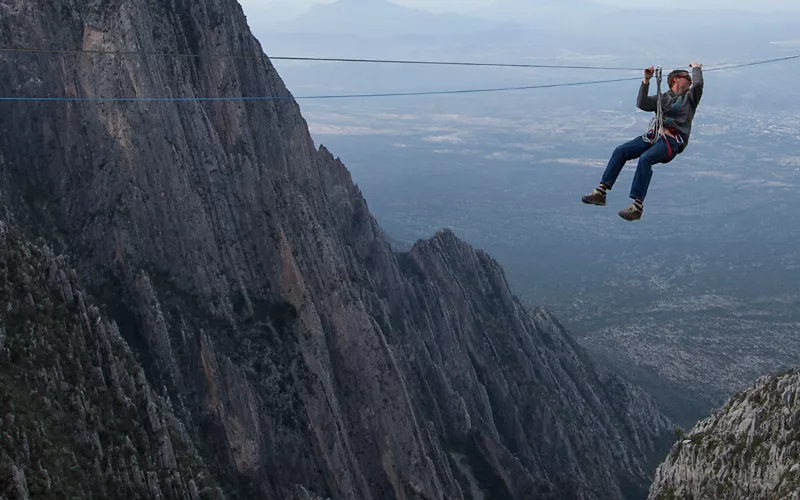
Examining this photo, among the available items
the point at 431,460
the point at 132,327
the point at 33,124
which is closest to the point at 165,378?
the point at 132,327

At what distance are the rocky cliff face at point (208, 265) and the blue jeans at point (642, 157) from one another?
999 inches

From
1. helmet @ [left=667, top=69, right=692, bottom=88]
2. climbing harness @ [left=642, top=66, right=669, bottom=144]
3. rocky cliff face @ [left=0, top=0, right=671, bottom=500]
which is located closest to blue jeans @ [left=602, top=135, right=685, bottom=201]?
climbing harness @ [left=642, top=66, right=669, bottom=144]

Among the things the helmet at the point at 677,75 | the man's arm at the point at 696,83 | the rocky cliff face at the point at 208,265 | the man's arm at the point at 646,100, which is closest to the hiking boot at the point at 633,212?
the man's arm at the point at 646,100

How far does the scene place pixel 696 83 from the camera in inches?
962

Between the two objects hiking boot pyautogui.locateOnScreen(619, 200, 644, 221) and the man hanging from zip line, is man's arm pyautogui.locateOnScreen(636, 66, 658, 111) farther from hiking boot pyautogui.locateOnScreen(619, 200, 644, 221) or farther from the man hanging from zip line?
hiking boot pyautogui.locateOnScreen(619, 200, 644, 221)

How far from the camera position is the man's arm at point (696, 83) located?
2430cm

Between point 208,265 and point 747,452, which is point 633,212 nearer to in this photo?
point 747,452

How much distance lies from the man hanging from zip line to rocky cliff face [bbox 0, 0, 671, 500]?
82.8ft

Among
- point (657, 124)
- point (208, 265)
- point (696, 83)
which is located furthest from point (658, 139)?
point (208, 265)

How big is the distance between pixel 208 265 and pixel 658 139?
121ft

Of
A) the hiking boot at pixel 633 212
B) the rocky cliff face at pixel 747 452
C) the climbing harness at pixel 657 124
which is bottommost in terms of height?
the rocky cliff face at pixel 747 452

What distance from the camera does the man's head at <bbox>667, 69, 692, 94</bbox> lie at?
993 inches

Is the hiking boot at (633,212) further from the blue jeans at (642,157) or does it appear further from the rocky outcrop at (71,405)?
the rocky outcrop at (71,405)

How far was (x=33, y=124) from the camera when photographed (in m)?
52.9
